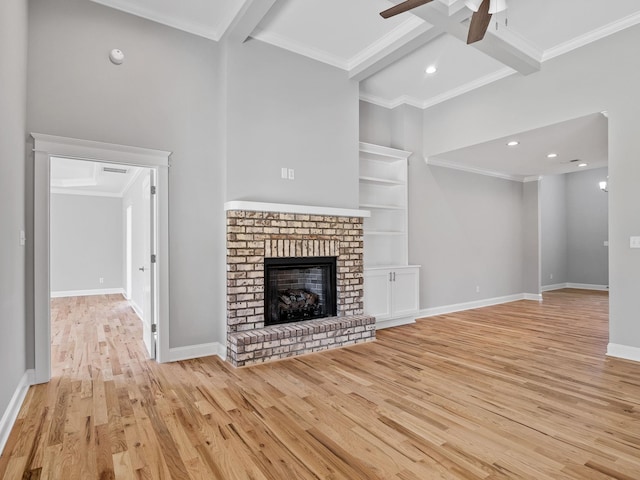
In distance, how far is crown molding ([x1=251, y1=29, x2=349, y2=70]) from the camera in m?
3.76

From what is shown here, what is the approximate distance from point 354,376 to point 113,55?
3482 mm

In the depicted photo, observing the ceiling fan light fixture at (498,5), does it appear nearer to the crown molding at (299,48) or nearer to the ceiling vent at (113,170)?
the crown molding at (299,48)

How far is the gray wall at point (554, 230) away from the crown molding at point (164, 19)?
8.14 meters

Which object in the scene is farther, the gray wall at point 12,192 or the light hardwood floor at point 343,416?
the gray wall at point 12,192

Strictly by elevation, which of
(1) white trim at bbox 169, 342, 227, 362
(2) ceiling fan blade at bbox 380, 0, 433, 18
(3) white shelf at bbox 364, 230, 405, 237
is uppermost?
(2) ceiling fan blade at bbox 380, 0, 433, 18

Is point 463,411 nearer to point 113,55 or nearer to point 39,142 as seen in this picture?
point 39,142

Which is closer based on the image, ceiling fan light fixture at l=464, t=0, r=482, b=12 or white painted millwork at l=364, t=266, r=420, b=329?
ceiling fan light fixture at l=464, t=0, r=482, b=12

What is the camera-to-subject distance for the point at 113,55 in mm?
3193

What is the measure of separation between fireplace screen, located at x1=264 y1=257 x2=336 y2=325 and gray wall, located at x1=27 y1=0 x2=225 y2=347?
0.54 metres

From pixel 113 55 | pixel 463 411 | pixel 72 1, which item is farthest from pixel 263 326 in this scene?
pixel 72 1

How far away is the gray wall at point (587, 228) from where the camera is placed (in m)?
8.74

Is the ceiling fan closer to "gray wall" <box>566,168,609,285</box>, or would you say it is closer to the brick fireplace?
the brick fireplace

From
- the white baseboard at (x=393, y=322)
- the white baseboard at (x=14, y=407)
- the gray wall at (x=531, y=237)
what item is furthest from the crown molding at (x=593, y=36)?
the white baseboard at (x=14, y=407)

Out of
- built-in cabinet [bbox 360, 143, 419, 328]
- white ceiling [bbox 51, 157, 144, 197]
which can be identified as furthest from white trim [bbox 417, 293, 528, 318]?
white ceiling [bbox 51, 157, 144, 197]
